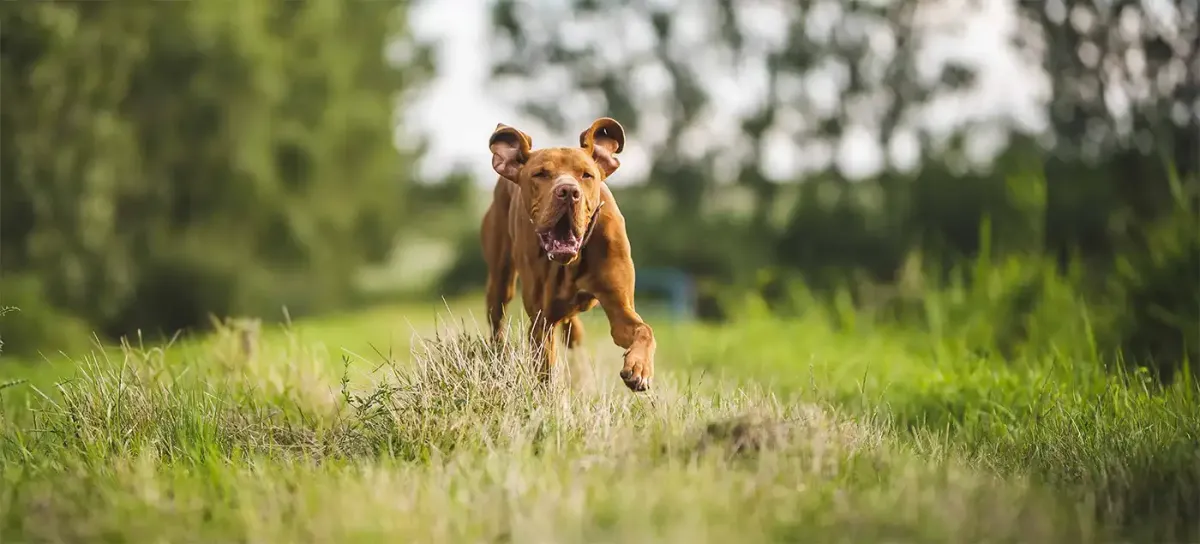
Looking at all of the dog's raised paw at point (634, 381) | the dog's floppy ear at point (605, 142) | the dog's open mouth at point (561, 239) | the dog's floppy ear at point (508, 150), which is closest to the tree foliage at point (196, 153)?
the dog's floppy ear at point (508, 150)

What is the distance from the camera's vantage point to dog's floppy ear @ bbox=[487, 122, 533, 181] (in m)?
4.98

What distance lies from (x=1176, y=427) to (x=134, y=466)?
4.68 m

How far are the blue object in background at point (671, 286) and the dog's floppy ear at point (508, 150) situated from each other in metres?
11.2

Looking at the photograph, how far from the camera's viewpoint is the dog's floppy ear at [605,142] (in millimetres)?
5047

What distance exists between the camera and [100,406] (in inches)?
206

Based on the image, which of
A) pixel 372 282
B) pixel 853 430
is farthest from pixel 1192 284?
pixel 372 282

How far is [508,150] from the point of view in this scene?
5.04 meters

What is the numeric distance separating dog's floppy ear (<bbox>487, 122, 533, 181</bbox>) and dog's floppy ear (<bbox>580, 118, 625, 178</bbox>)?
0.93ft

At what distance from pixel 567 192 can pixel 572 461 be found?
1.17 m

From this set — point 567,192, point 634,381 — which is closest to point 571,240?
point 567,192

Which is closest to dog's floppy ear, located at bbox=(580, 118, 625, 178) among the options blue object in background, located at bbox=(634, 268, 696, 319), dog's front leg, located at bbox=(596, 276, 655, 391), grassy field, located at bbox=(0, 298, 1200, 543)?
dog's front leg, located at bbox=(596, 276, 655, 391)

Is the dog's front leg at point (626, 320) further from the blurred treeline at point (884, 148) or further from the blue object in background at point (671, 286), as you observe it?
the blue object in background at point (671, 286)

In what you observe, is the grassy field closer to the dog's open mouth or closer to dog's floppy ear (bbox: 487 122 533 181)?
the dog's open mouth

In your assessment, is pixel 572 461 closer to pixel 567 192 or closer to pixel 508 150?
pixel 567 192
